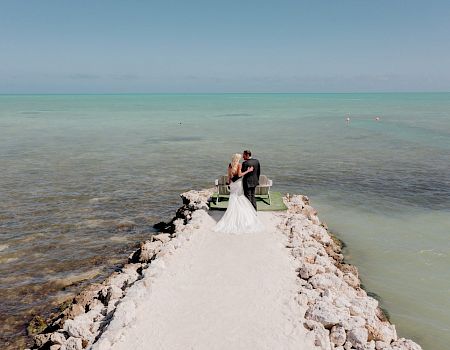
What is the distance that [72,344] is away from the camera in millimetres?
9445

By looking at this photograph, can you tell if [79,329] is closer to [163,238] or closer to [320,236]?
[163,238]

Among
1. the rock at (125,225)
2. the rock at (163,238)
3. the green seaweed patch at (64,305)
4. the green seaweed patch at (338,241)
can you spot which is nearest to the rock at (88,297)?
the green seaweed patch at (64,305)

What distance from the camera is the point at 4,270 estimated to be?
53.1ft

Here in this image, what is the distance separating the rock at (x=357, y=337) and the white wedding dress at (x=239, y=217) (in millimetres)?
6221

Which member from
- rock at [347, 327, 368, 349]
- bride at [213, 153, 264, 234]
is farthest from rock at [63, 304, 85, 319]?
rock at [347, 327, 368, 349]

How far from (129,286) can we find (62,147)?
39184 mm

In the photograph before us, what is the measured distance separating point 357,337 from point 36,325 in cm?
927

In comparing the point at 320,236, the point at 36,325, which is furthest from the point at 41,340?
the point at 320,236

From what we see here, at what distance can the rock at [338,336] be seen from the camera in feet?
29.5

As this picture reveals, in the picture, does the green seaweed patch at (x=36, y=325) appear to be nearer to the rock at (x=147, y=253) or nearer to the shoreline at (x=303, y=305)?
the shoreline at (x=303, y=305)

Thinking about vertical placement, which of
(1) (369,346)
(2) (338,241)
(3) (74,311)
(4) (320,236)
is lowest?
(2) (338,241)

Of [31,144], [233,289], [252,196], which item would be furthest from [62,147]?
[233,289]

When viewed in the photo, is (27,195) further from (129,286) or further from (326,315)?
(326,315)

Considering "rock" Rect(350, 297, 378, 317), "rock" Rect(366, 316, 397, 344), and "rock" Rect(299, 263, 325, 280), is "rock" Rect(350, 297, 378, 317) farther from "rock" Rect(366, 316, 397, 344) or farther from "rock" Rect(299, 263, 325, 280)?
"rock" Rect(299, 263, 325, 280)
